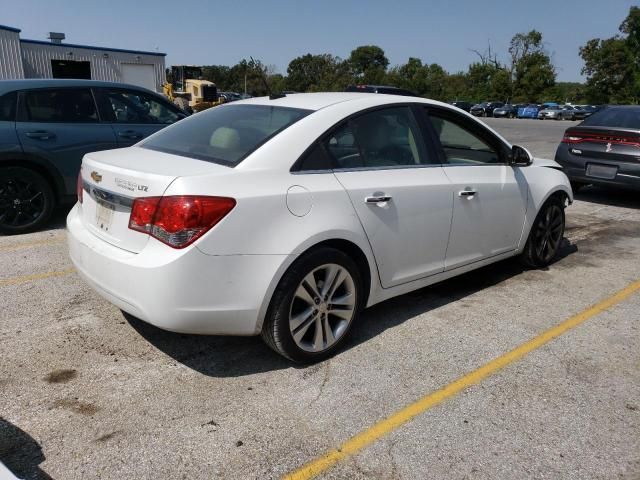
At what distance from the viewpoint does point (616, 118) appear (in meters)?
8.68

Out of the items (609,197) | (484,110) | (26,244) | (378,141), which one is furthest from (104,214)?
(484,110)

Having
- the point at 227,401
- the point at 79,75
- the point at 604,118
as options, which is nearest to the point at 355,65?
the point at 79,75

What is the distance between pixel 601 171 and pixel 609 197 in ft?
4.64

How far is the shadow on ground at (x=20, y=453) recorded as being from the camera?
7.74ft

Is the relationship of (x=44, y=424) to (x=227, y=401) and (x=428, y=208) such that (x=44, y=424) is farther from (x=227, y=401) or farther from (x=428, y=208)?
(x=428, y=208)

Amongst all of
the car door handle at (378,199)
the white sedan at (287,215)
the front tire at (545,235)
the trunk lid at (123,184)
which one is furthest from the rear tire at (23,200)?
the front tire at (545,235)

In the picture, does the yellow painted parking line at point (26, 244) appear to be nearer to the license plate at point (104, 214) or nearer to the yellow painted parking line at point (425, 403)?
the license plate at point (104, 214)

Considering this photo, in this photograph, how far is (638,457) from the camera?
2.60 meters

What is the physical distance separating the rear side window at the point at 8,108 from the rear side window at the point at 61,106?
13 cm

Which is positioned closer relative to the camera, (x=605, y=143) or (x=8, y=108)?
(x=8, y=108)

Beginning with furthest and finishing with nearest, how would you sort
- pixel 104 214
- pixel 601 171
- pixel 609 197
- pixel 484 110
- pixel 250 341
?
pixel 484 110 < pixel 609 197 < pixel 601 171 < pixel 250 341 < pixel 104 214

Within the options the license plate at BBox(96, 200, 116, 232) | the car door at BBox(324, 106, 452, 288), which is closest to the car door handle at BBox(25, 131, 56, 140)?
the license plate at BBox(96, 200, 116, 232)

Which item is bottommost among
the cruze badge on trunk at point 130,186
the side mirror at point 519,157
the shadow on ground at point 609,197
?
the shadow on ground at point 609,197

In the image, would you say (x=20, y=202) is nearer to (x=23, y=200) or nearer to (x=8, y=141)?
(x=23, y=200)
